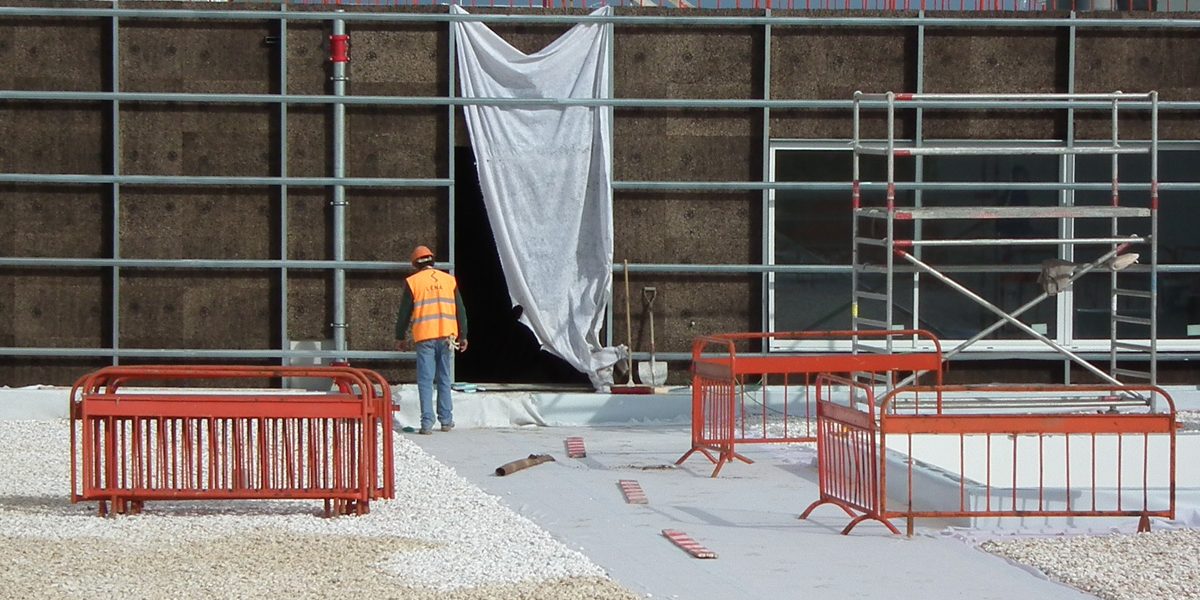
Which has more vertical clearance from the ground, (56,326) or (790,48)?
(790,48)

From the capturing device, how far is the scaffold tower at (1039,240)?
16.8 metres

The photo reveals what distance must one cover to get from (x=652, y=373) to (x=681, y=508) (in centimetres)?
649

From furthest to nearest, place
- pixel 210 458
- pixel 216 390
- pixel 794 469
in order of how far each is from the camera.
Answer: pixel 216 390
pixel 794 469
pixel 210 458

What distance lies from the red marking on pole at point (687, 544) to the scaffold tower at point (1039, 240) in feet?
19.7

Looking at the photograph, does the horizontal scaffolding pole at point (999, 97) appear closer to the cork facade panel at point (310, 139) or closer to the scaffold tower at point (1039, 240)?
the scaffold tower at point (1039, 240)

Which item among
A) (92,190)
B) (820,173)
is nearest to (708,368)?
(820,173)

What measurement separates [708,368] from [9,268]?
821 centimetres

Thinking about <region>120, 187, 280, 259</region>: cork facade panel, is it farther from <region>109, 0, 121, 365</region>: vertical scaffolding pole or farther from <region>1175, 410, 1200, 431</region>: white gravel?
<region>1175, 410, 1200, 431</region>: white gravel

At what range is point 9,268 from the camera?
18.3 metres

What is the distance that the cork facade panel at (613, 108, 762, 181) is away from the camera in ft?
61.3

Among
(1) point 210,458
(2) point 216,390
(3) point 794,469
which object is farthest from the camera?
(2) point 216,390

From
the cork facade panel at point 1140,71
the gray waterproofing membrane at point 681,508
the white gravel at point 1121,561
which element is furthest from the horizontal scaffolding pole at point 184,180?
the white gravel at point 1121,561

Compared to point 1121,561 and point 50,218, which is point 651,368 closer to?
point 50,218

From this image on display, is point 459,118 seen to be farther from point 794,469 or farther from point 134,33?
point 794,469
